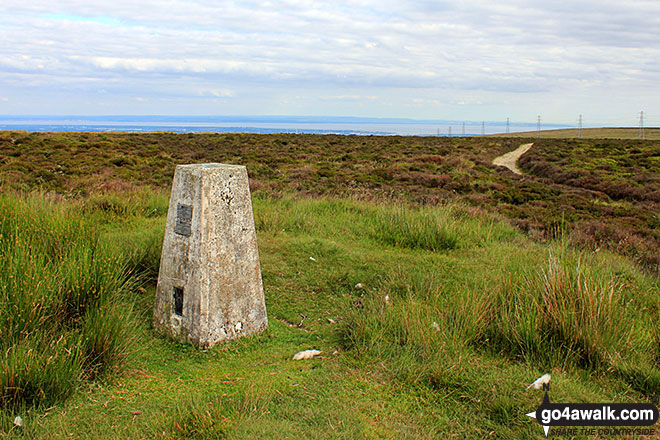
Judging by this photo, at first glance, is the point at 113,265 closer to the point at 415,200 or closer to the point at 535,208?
the point at 415,200

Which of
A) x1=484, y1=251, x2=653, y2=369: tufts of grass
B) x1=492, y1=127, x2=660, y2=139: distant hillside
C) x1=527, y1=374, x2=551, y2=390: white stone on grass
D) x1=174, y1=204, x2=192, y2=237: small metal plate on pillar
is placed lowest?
x1=527, y1=374, x2=551, y2=390: white stone on grass

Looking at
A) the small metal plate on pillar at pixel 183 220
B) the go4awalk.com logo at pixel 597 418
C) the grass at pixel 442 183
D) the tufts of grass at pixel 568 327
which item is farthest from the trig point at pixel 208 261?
the grass at pixel 442 183

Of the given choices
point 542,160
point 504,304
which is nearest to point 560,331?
point 504,304

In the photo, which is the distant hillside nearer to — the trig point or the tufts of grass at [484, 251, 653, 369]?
the tufts of grass at [484, 251, 653, 369]

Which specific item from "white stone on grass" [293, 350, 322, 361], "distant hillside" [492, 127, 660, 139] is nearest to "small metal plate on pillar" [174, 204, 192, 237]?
"white stone on grass" [293, 350, 322, 361]

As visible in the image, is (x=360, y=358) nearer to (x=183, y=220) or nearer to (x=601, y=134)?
(x=183, y=220)

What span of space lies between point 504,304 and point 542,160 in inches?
1101

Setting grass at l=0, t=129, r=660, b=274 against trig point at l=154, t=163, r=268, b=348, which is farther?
grass at l=0, t=129, r=660, b=274

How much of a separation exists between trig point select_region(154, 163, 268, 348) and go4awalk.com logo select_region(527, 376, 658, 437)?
2754mm

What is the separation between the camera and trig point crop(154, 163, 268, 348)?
4.32 m

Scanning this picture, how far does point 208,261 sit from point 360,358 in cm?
165

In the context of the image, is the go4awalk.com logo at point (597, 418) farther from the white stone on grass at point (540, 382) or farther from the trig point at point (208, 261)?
the trig point at point (208, 261)

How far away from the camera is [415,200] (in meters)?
13.5

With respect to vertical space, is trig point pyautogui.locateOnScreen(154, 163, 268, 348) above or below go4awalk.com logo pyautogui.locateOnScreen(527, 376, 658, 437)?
above
